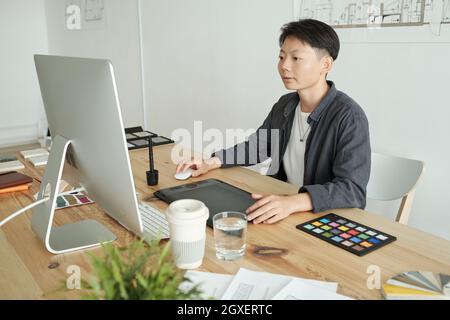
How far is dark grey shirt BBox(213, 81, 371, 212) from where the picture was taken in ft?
4.56

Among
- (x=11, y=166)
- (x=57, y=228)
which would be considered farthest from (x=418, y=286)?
(x=11, y=166)

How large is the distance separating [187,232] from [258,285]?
19 centimetres

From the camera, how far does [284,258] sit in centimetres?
107

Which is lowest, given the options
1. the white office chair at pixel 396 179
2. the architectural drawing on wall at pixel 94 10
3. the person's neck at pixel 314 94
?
the white office chair at pixel 396 179

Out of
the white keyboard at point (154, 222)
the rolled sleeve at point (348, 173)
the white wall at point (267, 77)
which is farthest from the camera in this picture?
the white wall at point (267, 77)

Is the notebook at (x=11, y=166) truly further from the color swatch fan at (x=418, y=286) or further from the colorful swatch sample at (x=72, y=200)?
the color swatch fan at (x=418, y=286)

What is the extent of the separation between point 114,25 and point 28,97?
174 cm

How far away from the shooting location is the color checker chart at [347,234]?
111cm

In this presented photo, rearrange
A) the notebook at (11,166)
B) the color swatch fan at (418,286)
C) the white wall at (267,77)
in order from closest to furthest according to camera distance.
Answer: the color swatch fan at (418,286), the notebook at (11,166), the white wall at (267,77)

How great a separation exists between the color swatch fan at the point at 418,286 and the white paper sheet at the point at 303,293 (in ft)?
0.32

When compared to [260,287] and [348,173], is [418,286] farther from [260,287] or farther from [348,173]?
[348,173]

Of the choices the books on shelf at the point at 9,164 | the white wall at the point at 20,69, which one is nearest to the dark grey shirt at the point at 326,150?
the books on shelf at the point at 9,164
